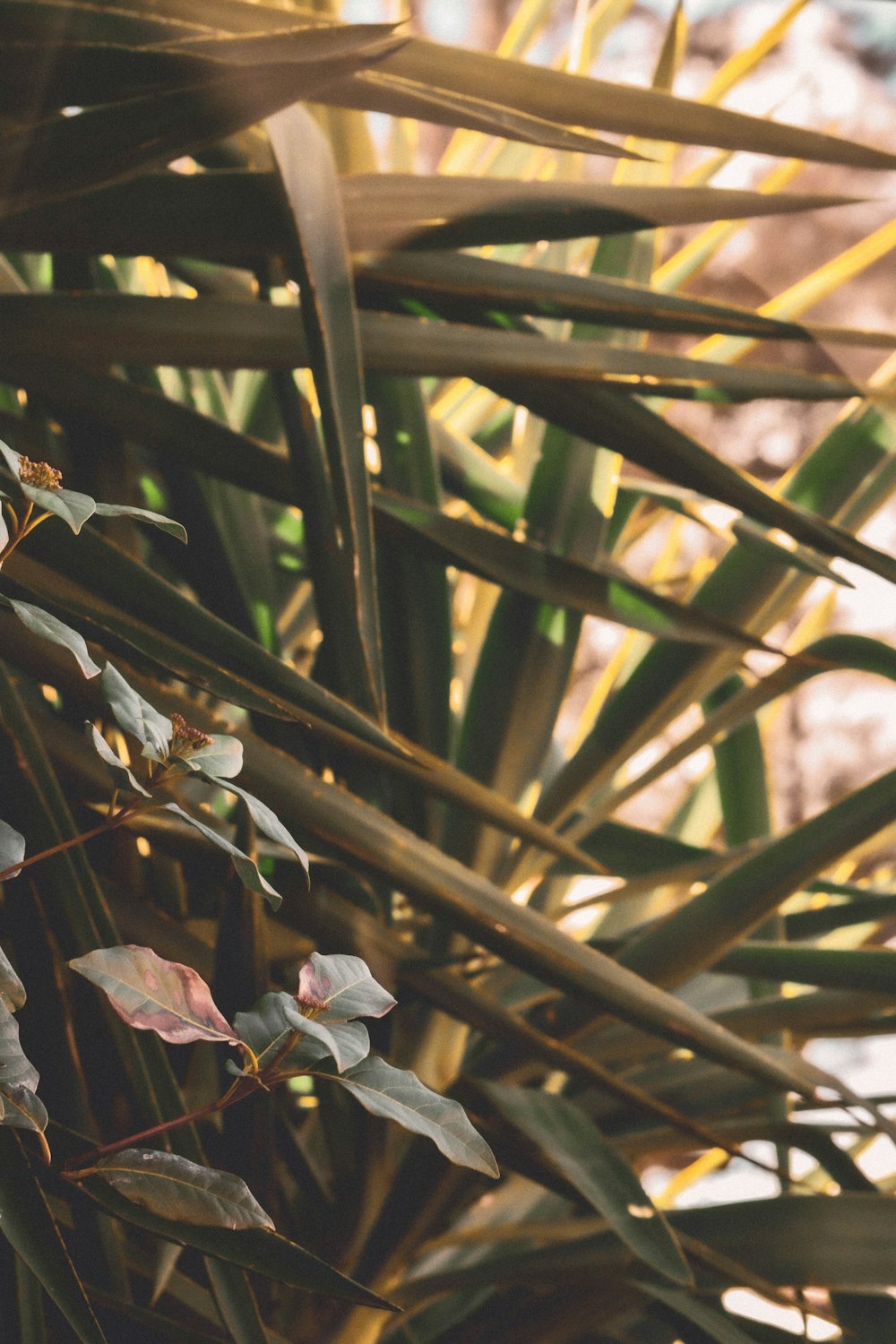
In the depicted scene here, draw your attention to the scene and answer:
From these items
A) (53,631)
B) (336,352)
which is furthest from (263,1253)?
(336,352)

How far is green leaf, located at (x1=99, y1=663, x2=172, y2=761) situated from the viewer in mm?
193

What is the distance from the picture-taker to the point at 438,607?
598mm

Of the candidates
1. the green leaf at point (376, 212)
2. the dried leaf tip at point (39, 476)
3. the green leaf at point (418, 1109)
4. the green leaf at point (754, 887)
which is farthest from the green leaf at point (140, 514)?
the green leaf at point (754, 887)

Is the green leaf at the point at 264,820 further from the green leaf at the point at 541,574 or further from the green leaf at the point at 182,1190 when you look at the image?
the green leaf at the point at 541,574

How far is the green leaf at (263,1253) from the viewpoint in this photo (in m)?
0.25

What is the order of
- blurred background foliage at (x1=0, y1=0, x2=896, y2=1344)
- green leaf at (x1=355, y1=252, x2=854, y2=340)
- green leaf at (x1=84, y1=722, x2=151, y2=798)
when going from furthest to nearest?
green leaf at (x1=355, y1=252, x2=854, y2=340) → blurred background foliage at (x1=0, y1=0, x2=896, y2=1344) → green leaf at (x1=84, y1=722, x2=151, y2=798)

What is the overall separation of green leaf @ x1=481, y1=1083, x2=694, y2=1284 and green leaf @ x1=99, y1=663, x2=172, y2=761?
0.32 meters

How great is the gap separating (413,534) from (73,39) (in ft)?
0.82

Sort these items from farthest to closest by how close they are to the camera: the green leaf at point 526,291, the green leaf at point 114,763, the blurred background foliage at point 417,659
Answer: the green leaf at point 526,291
the blurred background foliage at point 417,659
the green leaf at point 114,763

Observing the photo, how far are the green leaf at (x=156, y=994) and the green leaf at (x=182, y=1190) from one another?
27mm

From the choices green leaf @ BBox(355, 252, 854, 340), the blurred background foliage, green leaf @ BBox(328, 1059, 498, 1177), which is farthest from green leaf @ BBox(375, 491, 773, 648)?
green leaf @ BBox(328, 1059, 498, 1177)

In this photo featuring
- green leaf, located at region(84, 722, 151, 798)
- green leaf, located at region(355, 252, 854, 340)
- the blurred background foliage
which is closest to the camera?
green leaf, located at region(84, 722, 151, 798)

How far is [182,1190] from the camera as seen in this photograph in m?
0.20

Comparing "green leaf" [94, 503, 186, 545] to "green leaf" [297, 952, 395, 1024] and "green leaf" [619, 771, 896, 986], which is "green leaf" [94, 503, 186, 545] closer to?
"green leaf" [297, 952, 395, 1024]
